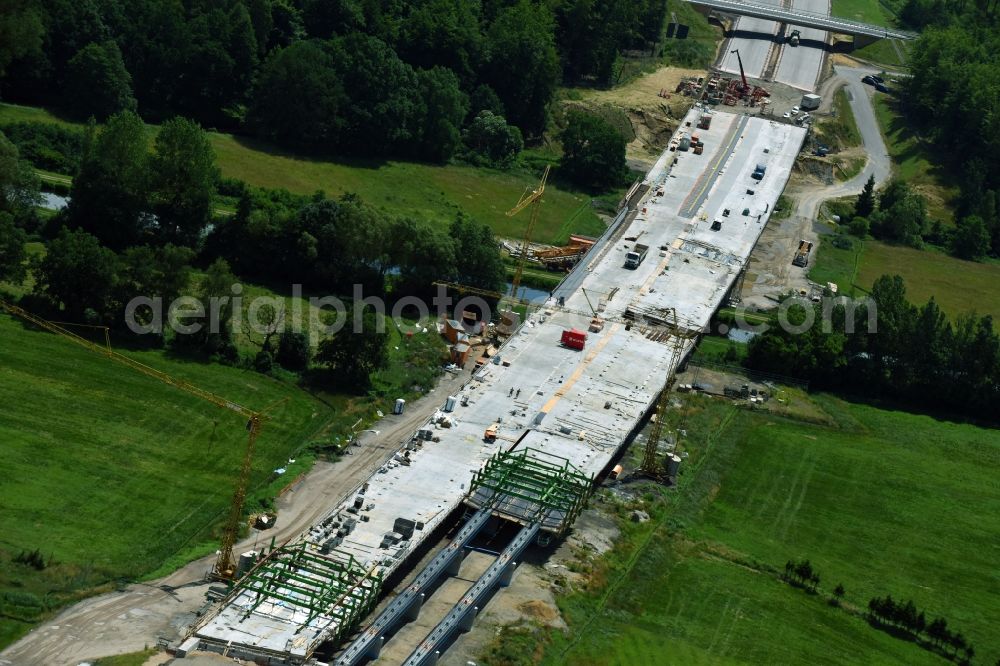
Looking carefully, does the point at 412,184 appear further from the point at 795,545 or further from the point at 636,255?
the point at 795,545

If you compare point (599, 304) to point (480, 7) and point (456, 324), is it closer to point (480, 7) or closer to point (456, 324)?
point (456, 324)

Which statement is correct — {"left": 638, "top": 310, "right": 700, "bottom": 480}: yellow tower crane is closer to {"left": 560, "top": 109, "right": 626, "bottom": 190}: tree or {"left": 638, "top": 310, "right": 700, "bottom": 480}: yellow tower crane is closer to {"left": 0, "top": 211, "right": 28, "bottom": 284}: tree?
{"left": 0, "top": 211, "right": 28, "bottom": 284}: tree

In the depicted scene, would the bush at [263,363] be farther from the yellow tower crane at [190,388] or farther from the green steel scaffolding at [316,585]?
the green steel scaffolding at [316,585]

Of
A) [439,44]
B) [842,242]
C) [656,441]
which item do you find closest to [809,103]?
[842,242]

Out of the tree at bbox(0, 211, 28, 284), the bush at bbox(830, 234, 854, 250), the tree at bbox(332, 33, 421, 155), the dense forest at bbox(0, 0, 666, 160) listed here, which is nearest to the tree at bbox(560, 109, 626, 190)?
the dense forest at bbox(0, 0, 666, 160)

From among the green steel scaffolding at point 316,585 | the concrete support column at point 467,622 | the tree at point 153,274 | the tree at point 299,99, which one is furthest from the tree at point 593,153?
the concrete support column at point 467,622

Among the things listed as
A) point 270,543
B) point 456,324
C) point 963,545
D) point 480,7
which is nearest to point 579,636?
point 270,543
